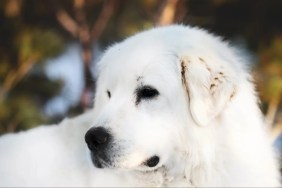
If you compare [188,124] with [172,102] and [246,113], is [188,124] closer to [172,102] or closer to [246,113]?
[172,102]

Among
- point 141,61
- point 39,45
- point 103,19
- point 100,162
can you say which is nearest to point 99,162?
point 100,162

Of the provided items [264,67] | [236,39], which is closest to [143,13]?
[236,39]

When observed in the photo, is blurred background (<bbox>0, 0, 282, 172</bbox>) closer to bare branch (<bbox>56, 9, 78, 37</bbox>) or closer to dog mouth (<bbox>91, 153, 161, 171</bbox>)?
bare branch (<bbox>56, 9, 78, 37</bbox>)

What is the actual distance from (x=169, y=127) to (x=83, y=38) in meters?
7.29

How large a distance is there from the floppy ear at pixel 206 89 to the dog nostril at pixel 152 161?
26 centimetres

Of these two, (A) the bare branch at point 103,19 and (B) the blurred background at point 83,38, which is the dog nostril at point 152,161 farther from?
(A) the bare branch at point 103,19

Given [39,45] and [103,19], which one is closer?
[39,45]

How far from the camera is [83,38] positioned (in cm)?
980

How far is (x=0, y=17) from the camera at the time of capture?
32.7 feet

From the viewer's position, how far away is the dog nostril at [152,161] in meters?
2.68

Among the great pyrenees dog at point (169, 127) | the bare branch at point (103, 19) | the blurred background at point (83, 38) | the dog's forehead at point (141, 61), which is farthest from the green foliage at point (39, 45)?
the dog's forehead at point (141, 61)

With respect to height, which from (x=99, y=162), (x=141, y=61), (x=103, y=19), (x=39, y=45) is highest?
(x=141, y=61)

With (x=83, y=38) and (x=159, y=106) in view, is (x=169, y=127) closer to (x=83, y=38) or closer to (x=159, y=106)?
(x=159, y=106)

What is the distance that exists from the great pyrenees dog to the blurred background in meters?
4.67
